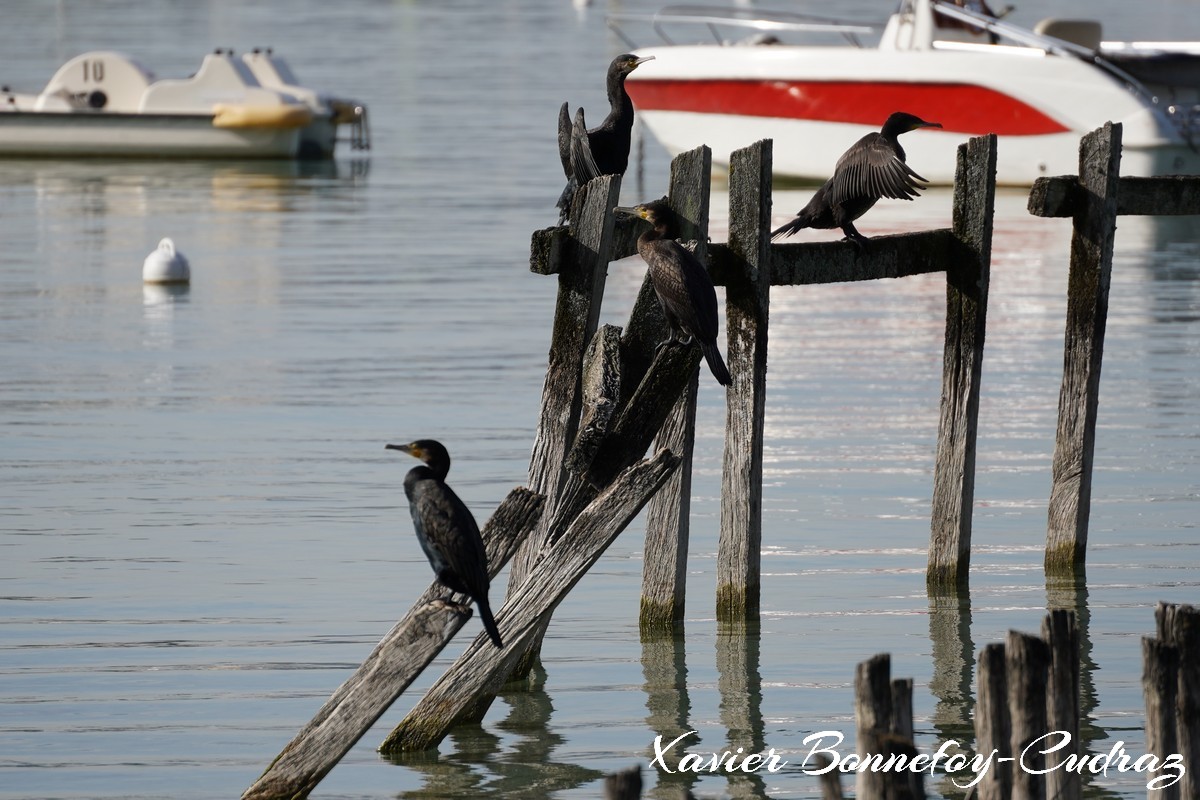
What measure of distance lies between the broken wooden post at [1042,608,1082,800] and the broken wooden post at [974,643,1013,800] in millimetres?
207

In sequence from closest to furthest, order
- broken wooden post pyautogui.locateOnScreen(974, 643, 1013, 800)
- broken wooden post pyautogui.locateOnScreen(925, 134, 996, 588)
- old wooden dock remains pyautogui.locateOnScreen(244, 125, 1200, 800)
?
broken wooden post pyautogui.locateOnScreen(974, 643, 1013, 800)
old wooden dock remains pyautogui.locateOnScreen(244, 125, 1200, 800)
broken wooden post pyautogui.locateOnScreen(925, 134, 996, 588)

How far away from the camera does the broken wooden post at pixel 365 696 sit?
6.12 meters

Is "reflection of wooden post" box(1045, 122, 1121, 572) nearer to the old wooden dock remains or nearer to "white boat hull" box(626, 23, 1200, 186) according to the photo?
the old wooden dock remains

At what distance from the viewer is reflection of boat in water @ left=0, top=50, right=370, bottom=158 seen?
36531 millimetres

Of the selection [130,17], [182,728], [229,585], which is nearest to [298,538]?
[229,585]

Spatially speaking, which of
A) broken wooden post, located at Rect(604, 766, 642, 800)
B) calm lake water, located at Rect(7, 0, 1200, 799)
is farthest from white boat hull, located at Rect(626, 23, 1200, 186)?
broken wooden post, located at Rect(604, 766, 642, 800)

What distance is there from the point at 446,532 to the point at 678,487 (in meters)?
2.00

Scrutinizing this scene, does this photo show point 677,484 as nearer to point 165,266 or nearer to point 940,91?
point 165,266

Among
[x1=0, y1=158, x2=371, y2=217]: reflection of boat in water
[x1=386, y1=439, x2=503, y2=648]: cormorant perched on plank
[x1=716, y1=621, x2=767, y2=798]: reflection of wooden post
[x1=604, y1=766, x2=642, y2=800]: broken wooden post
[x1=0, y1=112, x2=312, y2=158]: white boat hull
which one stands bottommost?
[x1=716, y1=621, x2=767, y2=798]: reflection of wooden post

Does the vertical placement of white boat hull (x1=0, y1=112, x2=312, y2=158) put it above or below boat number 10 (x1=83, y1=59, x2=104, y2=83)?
below

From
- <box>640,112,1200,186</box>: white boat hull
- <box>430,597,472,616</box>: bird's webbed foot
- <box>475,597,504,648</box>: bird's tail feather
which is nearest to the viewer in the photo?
<box>430,597,472,616</box>: bird's webbed foot

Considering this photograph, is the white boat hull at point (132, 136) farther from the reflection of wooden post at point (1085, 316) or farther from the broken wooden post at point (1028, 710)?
the broken wooden post at point (1028, 710)

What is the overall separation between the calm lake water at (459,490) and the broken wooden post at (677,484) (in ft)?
0.74

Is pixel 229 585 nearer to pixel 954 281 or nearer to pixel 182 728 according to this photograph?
pixel 182 728
